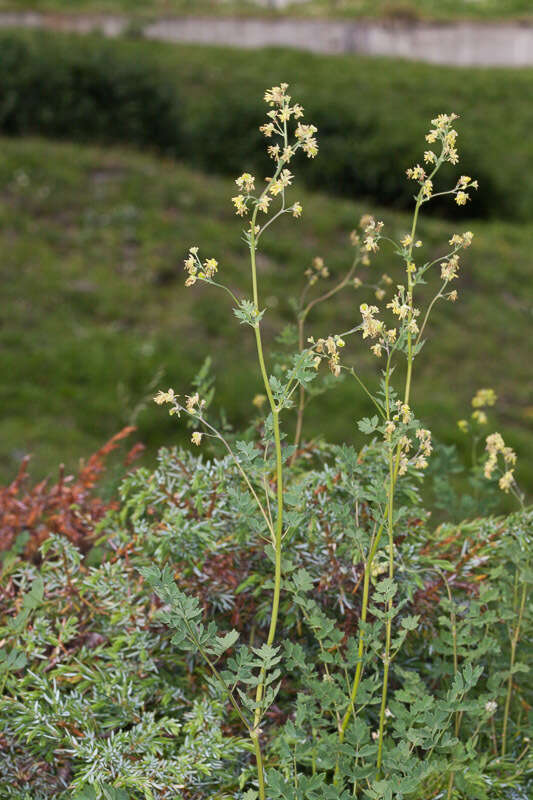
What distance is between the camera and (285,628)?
1903 mm

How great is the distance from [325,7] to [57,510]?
14.0 metres

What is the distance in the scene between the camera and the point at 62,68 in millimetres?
8750

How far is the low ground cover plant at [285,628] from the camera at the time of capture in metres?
1.47

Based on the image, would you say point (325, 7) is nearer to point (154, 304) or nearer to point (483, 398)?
point (154, 304)

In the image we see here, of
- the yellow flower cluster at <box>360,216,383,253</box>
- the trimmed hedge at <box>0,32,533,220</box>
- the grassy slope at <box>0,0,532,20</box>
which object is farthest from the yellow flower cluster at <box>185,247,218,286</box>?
the grassy slope at <box>0,0,532,20</box>

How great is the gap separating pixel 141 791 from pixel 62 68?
8.27 metres

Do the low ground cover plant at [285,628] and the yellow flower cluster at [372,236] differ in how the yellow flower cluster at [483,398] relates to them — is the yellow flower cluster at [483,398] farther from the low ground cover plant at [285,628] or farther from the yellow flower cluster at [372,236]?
the yellow flower cluster at [372,236]

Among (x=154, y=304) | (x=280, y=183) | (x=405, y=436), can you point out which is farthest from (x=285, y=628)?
(x=154, y=304)

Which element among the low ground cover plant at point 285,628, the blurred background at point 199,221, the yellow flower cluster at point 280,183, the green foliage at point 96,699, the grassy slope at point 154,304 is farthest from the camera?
the blurred background at point 199,221

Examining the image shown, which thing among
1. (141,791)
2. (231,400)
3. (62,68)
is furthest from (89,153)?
(141,791)

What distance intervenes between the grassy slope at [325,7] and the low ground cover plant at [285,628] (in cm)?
1300

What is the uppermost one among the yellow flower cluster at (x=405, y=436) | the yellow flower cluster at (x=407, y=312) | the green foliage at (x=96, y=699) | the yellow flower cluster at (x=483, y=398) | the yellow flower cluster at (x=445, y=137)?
the yellow flower cluster at (x=445, y=137)

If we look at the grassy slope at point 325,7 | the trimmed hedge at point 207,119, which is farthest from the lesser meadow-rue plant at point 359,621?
the grassy slope at point 325,7

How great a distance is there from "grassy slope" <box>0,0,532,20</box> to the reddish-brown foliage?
12570 mm
